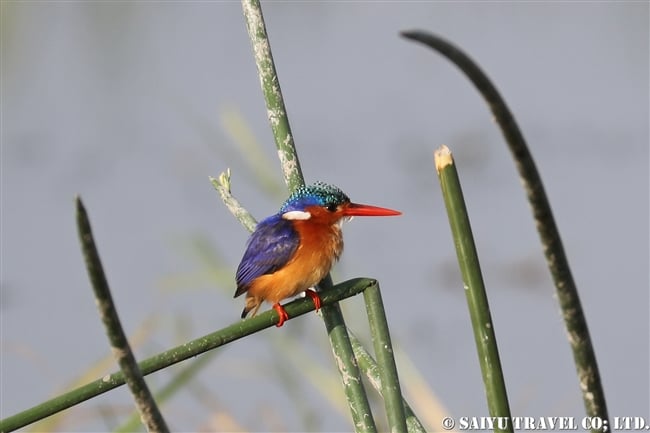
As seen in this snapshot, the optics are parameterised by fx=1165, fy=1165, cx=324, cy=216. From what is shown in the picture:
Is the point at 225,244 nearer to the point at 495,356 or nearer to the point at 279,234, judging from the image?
the point at 279,234

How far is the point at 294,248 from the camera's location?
2309 millimetres

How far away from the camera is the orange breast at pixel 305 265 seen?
2.11m

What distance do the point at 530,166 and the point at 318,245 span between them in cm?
143

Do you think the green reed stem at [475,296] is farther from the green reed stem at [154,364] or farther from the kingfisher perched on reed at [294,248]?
the kingfisher perched on reed at [294,248]

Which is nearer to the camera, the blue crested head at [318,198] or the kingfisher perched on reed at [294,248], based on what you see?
the kingfisher perched on reed at [294,248]

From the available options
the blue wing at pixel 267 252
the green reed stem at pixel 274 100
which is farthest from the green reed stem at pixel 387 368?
the blue wing at pixel 267 252

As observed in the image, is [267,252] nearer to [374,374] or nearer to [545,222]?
[374,374]

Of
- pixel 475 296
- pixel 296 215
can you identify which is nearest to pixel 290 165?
pixel 475 296

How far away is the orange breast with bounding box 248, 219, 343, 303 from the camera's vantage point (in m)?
2.11

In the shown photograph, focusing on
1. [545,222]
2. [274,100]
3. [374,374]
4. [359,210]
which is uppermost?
[274,100]

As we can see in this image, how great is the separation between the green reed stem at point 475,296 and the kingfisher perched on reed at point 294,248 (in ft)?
3.28

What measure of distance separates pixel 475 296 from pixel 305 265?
1.11 metres

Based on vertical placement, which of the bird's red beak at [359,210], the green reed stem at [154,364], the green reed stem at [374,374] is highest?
the bird's red beak at [359,210]

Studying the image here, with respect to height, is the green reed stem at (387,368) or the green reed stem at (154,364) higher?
the green reed stem at (154,364)
